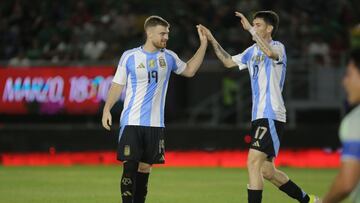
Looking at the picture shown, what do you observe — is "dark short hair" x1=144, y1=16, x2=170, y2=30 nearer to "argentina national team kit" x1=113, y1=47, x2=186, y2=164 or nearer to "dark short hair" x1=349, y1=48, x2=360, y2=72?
"argentina national team kit" x1=113, y1=47, x2=186, y2=164

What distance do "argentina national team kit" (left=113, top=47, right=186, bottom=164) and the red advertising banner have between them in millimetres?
10052

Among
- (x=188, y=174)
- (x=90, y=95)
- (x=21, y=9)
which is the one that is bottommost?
(x=188, y=174)

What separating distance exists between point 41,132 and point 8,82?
4.62 feet

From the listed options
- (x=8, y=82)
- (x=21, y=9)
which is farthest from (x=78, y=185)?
(x=21, y=9)

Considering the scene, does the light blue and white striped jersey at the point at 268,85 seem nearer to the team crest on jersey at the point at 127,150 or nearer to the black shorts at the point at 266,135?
the black shorts at the point at 266,135

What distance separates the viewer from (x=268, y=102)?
10.2 meters

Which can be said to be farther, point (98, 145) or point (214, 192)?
point (98, 145)

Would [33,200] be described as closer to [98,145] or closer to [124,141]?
[124,141]

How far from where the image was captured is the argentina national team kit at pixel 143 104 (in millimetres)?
10000

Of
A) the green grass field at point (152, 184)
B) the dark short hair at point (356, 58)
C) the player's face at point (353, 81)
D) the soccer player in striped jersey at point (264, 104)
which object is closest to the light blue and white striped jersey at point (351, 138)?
the player's face at point (353, 81)

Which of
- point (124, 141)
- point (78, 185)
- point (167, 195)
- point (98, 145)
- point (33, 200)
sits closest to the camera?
point (124, 141)

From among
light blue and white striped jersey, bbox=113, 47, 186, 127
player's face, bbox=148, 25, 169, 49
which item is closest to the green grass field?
light blue and white striped jersey, bbox=113, 47, 186, 127

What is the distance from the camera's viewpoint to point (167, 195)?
13.1m

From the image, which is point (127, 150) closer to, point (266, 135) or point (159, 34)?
point (159, 34)
